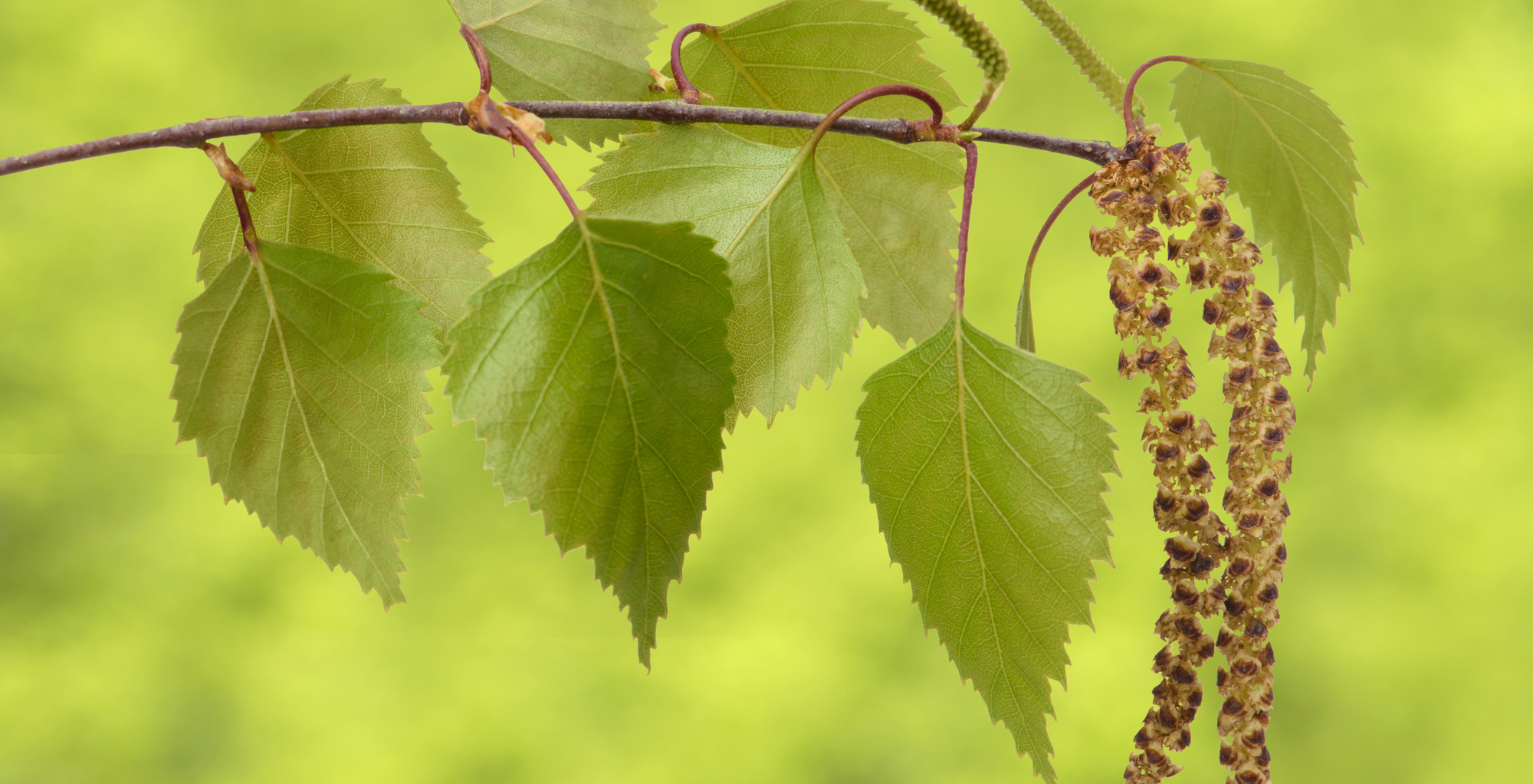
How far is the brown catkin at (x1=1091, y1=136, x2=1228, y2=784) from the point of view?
217 millimetres

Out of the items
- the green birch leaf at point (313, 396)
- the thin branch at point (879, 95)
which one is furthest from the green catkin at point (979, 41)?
the green birch leaf at point (313, 396)

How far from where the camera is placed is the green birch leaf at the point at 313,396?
0.83ft

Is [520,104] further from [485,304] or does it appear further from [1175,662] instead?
[1175,662]

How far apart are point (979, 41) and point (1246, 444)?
0.10m

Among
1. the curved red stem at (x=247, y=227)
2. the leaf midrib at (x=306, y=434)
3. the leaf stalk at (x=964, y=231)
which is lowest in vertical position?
the leaf midrib at (x=306, y=434)

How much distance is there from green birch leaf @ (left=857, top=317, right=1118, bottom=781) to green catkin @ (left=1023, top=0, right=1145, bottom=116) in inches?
2.9

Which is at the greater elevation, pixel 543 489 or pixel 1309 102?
pixel 1309 102

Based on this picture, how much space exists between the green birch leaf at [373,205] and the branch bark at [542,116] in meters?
0.03

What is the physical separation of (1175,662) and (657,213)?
0.15 meters

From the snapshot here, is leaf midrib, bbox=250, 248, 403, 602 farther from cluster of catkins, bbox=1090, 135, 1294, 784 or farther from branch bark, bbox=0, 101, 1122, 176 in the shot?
cluster of catkins, bbox=1090, 135, 1294, 784

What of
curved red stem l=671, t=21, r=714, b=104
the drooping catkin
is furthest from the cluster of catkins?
curved red stem l=671, t=21, r=714, b=104

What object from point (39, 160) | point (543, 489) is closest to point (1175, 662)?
point (543, 489)

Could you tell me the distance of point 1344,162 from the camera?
28 centimetres

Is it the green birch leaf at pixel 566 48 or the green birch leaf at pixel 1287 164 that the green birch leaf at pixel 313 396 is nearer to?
the green birch leaf at pixel 566 48
